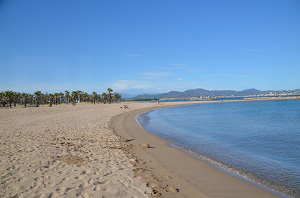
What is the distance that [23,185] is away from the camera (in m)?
5.42

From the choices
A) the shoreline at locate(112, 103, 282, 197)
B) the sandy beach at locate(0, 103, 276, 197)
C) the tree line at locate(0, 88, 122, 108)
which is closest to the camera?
the sandy beach at locate(0, 103, 276, 197)

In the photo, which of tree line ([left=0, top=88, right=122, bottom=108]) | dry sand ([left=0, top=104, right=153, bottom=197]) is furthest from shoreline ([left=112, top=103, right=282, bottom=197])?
tree line ([left=0, top=88, right=122, bottom=108])

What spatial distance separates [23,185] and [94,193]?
85.1 inches

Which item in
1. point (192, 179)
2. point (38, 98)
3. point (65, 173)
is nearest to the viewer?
point (65, 173)

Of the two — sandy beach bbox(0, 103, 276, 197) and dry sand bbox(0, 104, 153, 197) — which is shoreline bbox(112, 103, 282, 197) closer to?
sandy beach bbox(0, 103, 276, 197)

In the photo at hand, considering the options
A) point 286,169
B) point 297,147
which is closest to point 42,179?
point 286,169

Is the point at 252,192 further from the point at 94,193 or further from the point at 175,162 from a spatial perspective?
the point at 94,193

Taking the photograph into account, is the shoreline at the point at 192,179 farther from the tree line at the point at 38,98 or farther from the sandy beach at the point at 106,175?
the tree line at the point at 38,98

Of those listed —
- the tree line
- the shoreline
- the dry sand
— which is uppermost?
the tree line

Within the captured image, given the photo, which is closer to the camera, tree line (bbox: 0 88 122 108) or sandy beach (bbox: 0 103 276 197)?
sandy beach (bbox: 0 103 276 197)

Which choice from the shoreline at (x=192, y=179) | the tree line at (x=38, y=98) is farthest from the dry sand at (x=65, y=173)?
the tree line at (x=38, y=98)

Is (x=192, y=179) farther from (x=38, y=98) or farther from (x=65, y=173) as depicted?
(x=38, y=98)

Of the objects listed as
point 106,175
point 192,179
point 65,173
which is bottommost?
point 192,179

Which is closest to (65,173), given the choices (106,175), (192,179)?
(106,175)
